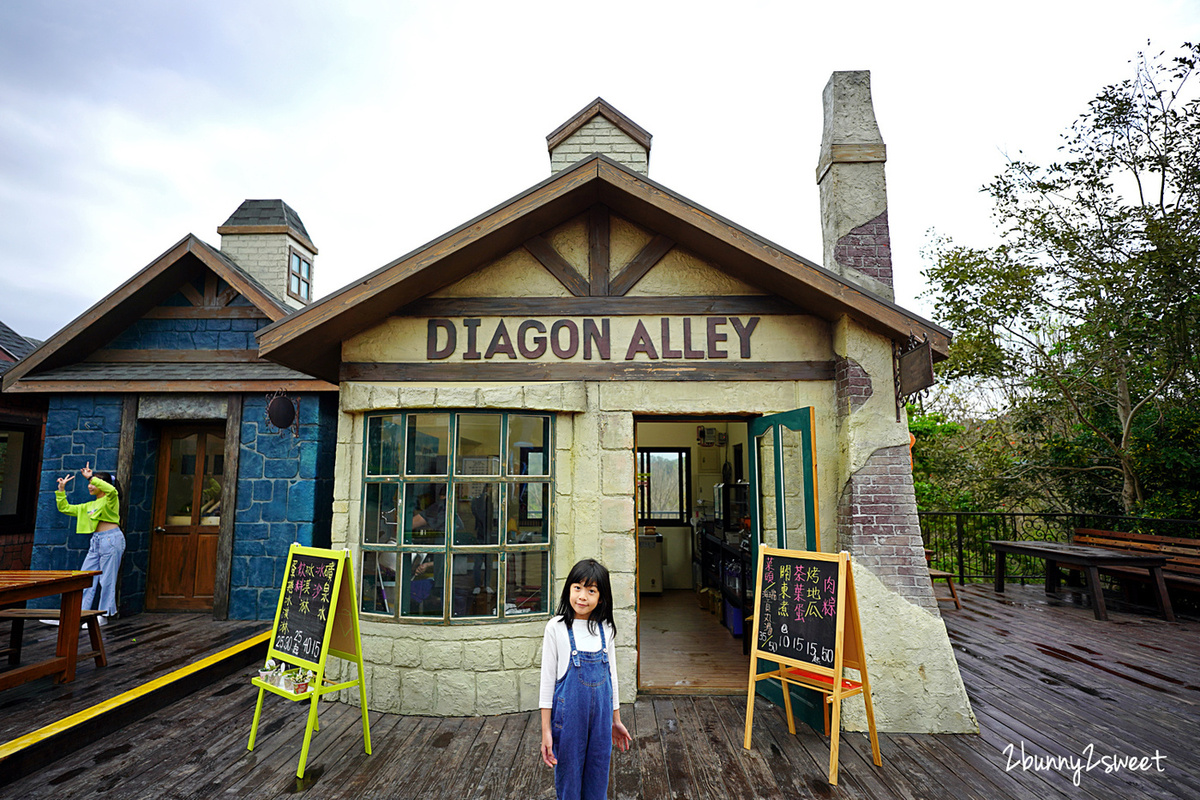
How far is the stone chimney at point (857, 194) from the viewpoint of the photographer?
5133mm

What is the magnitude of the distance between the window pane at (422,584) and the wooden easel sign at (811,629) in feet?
8.22

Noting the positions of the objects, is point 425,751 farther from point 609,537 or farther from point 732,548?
point 732,548

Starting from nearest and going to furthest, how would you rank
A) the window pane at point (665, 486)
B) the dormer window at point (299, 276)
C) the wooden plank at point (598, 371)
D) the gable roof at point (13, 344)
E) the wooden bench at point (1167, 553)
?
the wooden plank at point (598, 371), the wooden bench at point (1167, 553), the gable roof at point (13, 344), the dormer window at point (299, 276), the window pane at point (665, 486)

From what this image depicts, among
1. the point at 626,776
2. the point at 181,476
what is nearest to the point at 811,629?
the point at 626,776

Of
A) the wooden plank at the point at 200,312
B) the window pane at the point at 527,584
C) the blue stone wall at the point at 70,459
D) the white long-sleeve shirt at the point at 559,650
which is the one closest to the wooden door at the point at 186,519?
the blue stone wall at the point at 70,459

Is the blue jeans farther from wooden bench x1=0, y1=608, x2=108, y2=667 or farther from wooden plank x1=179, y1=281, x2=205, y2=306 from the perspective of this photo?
wooden plank x1=179, y1=281, x2=205, y2=306

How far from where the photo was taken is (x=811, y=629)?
4.03 meters

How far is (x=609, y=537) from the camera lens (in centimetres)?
491

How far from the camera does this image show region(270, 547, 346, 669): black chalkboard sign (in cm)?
402

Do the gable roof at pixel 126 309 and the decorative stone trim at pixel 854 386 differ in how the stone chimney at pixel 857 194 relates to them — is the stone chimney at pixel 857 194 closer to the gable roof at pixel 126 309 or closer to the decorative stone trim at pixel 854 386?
the decorative stone trim at pixel 854 386

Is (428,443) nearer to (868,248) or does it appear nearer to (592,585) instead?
(592,585)

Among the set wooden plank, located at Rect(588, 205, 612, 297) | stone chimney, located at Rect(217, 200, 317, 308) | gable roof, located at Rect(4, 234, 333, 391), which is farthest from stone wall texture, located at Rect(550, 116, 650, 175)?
stone chimney, located at Rect(217, 200, 317, 308)

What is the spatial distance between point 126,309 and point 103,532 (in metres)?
2.89

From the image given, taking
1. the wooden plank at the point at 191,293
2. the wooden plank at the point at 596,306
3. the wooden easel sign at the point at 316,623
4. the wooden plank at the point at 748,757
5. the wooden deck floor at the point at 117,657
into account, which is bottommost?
the wooden plank at the point at 748,757
